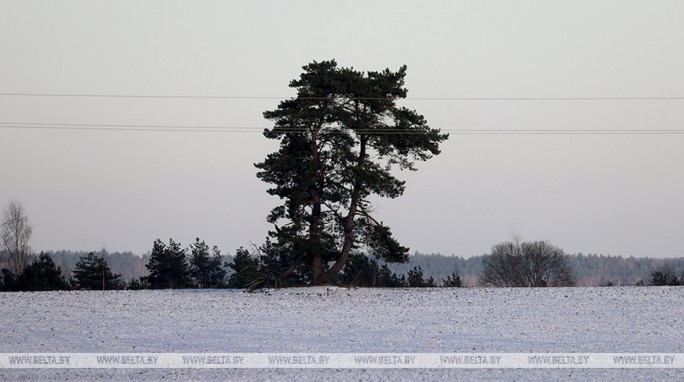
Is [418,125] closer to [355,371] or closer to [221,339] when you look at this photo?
[221,339]

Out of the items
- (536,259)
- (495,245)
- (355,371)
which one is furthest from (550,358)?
(495,245)

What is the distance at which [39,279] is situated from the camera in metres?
56.9

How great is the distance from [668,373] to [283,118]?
29940 mm

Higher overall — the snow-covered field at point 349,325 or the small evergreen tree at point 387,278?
the small evergreen tree at point 387,278

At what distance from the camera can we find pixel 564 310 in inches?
1393

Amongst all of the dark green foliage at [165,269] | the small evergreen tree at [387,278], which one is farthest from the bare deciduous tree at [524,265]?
the dark green foliage at [165,269]

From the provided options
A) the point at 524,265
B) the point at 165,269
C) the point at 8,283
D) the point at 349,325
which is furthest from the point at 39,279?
the point at 524,265

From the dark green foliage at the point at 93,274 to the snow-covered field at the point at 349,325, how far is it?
28705 millimetres

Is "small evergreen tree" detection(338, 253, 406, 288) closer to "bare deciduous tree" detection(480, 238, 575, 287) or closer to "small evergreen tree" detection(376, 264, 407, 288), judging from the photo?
"small evergreen tree" detection(376, 264, 407, 288)

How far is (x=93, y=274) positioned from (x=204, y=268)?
1032 centimetres

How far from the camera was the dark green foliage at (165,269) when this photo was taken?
74.2 meters

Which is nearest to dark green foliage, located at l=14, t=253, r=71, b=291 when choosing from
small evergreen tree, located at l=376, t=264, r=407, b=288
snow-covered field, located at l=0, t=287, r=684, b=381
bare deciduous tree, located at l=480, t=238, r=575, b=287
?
snow-covered field, located at l=0, t=287, r=684, b=381

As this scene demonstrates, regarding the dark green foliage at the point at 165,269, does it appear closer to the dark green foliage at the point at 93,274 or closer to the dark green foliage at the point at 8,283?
the dark green foliage at the point at 93,274

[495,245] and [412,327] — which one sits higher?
[495,245]
